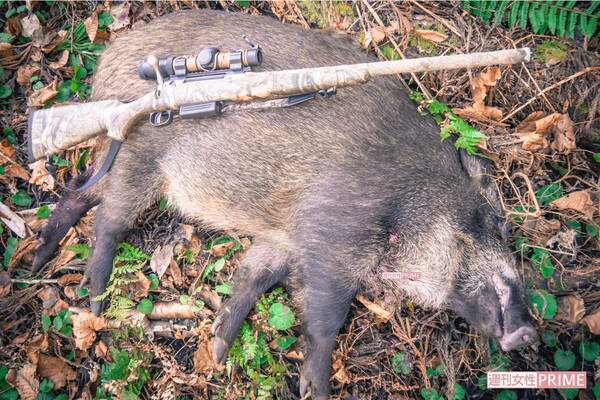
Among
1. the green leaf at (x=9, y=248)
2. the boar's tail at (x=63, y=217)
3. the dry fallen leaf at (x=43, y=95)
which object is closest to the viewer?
the boar's tail at (x=63, y=217)

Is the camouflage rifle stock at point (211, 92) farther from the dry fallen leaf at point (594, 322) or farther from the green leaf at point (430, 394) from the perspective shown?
the green leaf at point (430, 394)

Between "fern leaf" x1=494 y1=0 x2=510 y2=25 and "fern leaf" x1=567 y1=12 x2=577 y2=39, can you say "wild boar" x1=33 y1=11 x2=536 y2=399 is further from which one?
"fern leaf" x1=567 y1=12 x2=577 y2=39

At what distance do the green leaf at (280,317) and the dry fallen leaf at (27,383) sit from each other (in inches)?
81.9

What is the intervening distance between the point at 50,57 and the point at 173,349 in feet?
10.3

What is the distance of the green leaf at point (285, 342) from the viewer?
14.3 feet

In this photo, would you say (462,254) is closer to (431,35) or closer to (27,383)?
(431,35)

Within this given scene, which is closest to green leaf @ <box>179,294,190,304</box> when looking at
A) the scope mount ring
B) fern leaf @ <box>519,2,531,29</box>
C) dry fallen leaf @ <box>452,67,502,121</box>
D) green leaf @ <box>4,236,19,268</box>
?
the scope mount ring

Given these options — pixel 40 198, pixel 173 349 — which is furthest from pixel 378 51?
pixel 40 198

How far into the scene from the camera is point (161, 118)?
389 cm

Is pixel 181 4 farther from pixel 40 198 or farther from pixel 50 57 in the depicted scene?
pixel 40 198

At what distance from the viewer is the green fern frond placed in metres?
4.08

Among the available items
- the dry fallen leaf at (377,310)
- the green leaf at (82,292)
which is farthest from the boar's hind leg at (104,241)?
the dry fallen leaf at (377,310)

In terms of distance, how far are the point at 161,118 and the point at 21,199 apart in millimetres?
2054

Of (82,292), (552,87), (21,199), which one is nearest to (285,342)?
(82,292)
